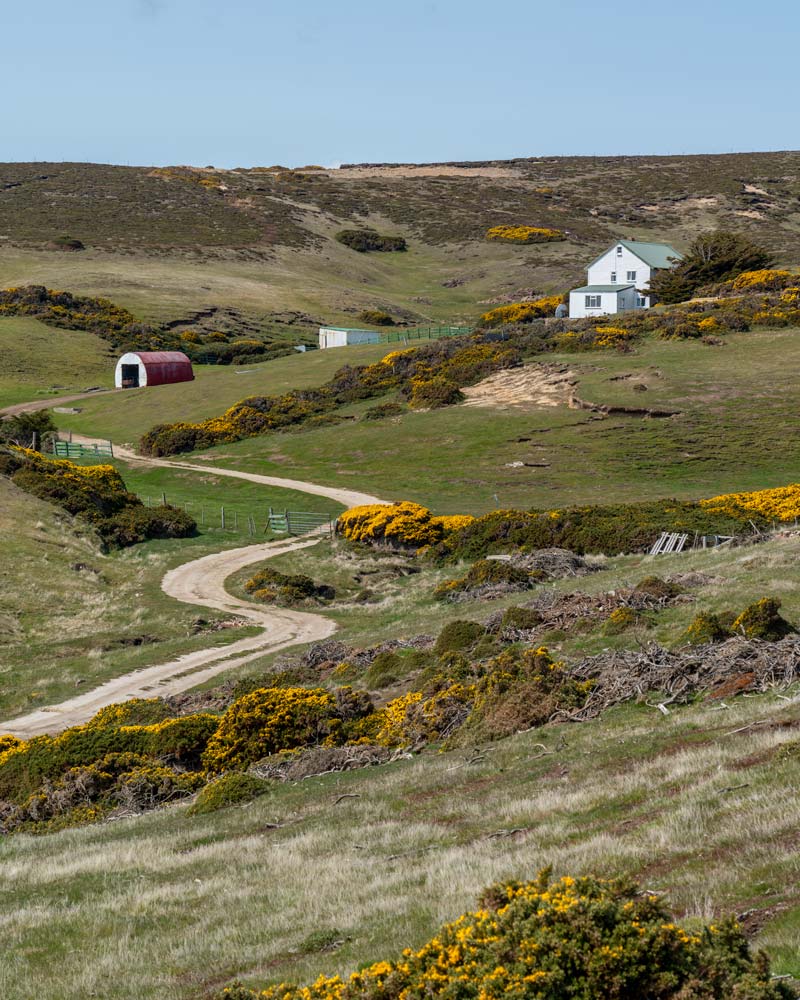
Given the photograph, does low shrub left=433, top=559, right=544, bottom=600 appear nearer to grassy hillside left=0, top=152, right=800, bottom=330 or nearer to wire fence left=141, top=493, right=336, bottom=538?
wire fence left=141, top=493, right=336, bottom=538

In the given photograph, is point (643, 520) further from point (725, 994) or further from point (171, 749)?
point (725, 994)

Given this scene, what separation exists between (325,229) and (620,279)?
233ft

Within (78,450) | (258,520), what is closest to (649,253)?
(78,450)

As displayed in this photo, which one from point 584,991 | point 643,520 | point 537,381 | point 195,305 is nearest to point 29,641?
point 643,520

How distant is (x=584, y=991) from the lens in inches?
268

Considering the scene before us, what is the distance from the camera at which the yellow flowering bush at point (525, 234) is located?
6201 inches

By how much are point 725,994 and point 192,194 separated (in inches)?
6784

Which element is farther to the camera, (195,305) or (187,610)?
(195,305)

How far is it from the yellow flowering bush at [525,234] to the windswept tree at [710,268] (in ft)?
194

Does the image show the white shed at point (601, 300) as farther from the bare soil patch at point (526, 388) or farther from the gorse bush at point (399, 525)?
the gorse bush at point (399, 525)

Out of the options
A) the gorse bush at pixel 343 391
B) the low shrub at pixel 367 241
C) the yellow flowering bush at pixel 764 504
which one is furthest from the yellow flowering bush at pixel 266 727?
the low shrub at pixel 367 241

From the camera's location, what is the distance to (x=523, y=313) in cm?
10175

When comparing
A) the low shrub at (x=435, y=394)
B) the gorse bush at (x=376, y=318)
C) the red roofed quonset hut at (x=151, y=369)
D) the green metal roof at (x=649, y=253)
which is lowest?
the low shrub at (x=435, y=394)

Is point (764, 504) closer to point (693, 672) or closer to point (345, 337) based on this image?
point (693, 672)
